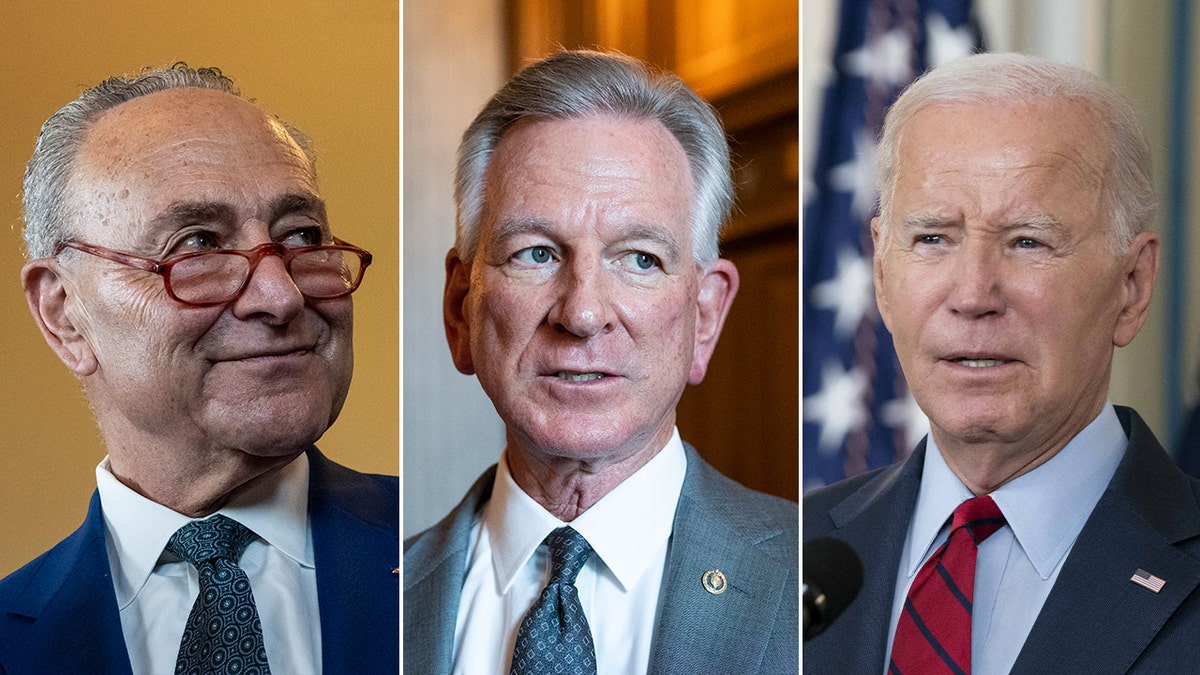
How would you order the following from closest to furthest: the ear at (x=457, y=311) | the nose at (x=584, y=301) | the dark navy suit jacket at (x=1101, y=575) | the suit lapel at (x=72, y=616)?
the dark navy suit jacket at (x=1101, y=575)
the nose at (x=584, y=301)
the suit lapel at (x=72, y=616)
the ear at (x=457, y=311)

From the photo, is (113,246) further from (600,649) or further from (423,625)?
(600,649)

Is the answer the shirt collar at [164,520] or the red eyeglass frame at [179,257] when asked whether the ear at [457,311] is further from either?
the shirt collar at [164,520]

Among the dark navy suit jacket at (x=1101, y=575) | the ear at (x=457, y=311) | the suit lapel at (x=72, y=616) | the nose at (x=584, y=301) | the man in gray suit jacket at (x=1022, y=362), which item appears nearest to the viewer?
the dark navy suit jacket at (x=1101, y=575)

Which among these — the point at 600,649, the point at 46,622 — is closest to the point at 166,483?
the point at 46,622

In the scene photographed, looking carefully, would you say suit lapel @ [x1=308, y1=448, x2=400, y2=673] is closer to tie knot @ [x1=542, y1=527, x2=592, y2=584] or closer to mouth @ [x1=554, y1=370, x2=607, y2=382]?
tie knot @ [x1=542, y1=527, x2=592, y2=584]

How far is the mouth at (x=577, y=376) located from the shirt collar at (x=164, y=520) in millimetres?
698

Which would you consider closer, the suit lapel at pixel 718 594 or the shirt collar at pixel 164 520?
the suit lapel at pixel 718 594

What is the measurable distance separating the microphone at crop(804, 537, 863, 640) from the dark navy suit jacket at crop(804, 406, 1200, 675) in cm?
2

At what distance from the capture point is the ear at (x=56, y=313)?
2832 mm

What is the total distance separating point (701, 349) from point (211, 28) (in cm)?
143

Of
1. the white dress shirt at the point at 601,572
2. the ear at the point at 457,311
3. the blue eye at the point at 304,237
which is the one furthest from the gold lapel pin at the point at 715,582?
the blue eye at the point at 304,237

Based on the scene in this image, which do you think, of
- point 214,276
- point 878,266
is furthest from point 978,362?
point 214,276

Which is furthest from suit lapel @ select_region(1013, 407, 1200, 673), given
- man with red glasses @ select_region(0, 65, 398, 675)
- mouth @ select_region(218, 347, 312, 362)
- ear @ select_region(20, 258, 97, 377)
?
ear @ select_region(20, 258, 97, 377)

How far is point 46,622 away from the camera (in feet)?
8.99
